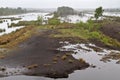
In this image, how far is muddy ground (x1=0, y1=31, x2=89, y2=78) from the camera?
34000 millimetres

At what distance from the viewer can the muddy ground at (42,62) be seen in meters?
34.0

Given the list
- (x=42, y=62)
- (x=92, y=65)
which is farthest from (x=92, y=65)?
(x=42, y=62)

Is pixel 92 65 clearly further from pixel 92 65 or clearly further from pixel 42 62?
pixel 42 62

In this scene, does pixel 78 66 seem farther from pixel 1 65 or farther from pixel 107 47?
pixel 107 47

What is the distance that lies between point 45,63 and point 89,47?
15641 millimetres

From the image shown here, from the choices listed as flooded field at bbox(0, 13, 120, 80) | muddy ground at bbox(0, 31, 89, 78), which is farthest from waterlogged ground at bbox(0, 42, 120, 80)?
muddy ground at bbox(0, 31, 89, 78)

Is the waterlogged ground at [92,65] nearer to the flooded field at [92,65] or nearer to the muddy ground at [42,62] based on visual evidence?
the flooded field at [92,65]

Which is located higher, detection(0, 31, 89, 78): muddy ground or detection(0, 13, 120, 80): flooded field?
detection(0, 31, 89, 78): muddy ground

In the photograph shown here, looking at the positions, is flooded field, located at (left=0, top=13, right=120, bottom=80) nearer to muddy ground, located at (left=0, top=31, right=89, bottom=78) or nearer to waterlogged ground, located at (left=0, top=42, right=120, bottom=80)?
waterlogged ground, located at (left=0, top=42, right=120, bottom=80)

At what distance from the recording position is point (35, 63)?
37.3 metres

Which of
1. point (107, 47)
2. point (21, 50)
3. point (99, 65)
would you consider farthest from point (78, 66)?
point (107, 47)

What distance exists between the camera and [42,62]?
3803cm

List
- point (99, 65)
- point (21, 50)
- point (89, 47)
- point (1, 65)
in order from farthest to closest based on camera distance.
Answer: point (89, 47)
point (21, 50)
point (99, 65)
point (1, 65)

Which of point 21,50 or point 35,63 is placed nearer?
point 35,63
